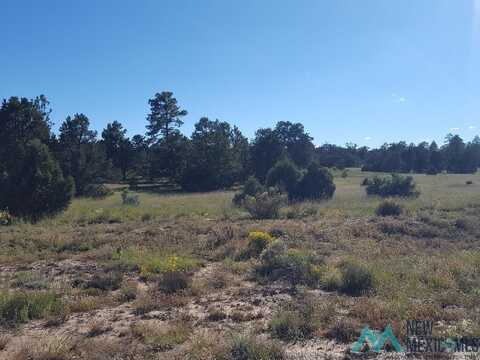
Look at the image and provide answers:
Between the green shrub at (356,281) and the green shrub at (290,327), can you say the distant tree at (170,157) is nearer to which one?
the green shrub at (356,281)

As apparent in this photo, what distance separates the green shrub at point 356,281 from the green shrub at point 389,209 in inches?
428

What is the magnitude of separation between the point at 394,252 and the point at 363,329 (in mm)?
4989

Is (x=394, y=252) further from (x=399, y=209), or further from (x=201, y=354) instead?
(x=399, y=209)

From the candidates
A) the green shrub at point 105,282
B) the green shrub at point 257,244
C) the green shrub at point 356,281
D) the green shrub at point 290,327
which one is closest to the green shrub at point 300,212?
the green shrub at point 257,244

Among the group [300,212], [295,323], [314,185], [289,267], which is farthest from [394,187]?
[295,323]

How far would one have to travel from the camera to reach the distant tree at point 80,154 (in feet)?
123

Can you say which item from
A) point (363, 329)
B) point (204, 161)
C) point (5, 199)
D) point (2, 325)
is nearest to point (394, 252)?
point (363, 329)

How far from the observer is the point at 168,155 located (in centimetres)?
5028

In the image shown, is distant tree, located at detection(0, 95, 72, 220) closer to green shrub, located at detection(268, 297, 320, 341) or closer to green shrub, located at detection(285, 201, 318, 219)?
green shrub, located at detection(285, 201, 318, 219)

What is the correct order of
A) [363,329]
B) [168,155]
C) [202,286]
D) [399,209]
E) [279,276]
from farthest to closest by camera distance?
1. [168,155]
2. [399,209]
3. [279,276]
4. [202,286]
5. [363,329]

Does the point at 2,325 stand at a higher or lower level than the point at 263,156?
lower

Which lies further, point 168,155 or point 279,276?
point 168,155

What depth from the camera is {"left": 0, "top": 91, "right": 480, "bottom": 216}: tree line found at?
60.6 ft

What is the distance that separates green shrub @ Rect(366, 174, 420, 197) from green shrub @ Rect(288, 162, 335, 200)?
143 inches
